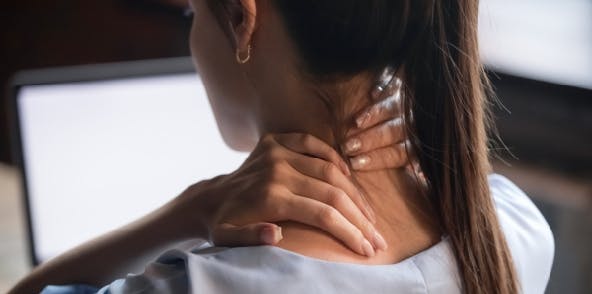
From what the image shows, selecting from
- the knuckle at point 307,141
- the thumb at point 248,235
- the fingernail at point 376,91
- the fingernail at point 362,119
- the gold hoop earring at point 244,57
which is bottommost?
the thumb at point 248,235

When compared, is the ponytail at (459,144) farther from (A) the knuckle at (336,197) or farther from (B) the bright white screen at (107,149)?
(B) the bright white screen at (107,149)

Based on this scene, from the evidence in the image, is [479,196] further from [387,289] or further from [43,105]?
[43,105]

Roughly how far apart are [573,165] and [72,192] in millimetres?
902

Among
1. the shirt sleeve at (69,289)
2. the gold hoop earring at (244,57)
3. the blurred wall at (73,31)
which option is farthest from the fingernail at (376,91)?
the blurred wall at (73,31)

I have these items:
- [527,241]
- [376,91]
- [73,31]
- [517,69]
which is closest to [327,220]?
[376,91]

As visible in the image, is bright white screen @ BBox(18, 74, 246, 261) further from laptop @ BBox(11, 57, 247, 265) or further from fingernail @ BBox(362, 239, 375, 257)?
fingernail @ BBox(362, 239, 375, 257)

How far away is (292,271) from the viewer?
546 millimetres

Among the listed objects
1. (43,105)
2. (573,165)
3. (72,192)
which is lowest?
(573,165)

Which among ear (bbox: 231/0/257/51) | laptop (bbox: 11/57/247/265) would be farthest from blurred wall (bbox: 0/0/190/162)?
ear (bbox: 231/0/257/51)

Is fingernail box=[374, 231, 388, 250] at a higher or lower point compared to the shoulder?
higher

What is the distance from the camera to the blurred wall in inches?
66.3

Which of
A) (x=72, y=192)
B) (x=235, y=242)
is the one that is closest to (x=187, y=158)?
(x=72, y=192)

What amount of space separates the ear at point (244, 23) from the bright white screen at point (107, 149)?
315 millimetres

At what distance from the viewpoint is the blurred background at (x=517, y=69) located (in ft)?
4.14
